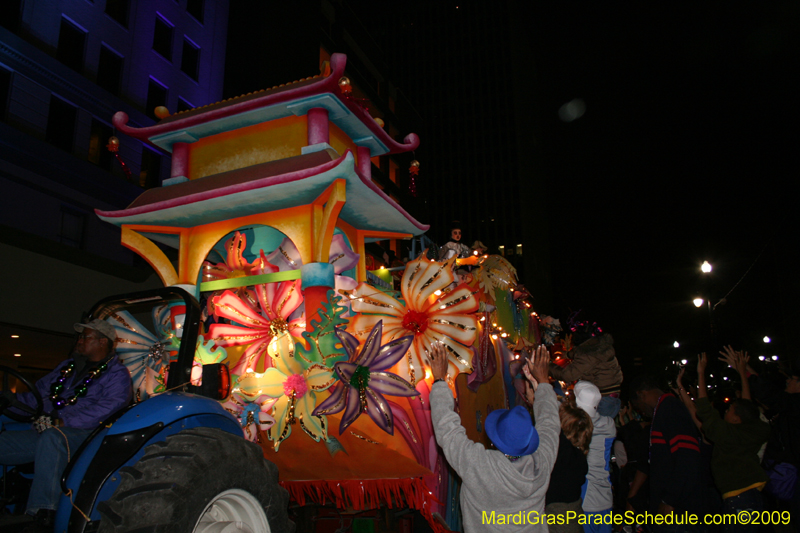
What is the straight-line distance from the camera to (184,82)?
18.3m

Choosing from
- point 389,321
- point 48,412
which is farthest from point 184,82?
point 48,412

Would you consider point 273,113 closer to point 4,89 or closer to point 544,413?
point 544,413

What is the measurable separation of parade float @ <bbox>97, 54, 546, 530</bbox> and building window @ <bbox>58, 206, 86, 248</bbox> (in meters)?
8.50

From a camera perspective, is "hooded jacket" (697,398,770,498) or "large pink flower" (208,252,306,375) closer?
"hooded jacket" (697,398,770,498)

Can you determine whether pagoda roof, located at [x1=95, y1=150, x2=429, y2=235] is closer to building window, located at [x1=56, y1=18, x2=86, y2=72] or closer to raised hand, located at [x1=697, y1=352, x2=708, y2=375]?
raised hand, located at [x1=697, y1=352, x2=708, y2=375]

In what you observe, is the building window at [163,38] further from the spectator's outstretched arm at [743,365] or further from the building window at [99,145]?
the spectator's outstretched arm at [743,365]

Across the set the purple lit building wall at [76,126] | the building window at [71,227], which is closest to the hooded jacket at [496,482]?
the purple lit building wall at [76,126]

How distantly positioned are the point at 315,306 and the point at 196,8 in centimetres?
1785

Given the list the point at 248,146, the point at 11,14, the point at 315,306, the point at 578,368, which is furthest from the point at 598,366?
the point at 11,14

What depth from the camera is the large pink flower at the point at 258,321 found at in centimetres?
631

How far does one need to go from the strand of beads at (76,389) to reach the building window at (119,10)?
55.3 ft

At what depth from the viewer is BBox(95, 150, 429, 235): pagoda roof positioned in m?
6.23

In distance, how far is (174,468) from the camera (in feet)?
9.16

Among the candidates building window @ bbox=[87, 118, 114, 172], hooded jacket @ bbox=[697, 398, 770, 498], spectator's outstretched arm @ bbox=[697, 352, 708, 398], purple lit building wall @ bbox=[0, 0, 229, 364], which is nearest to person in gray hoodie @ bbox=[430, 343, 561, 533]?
hooded jacket @ bbox=[697, 398, 770, 498]
